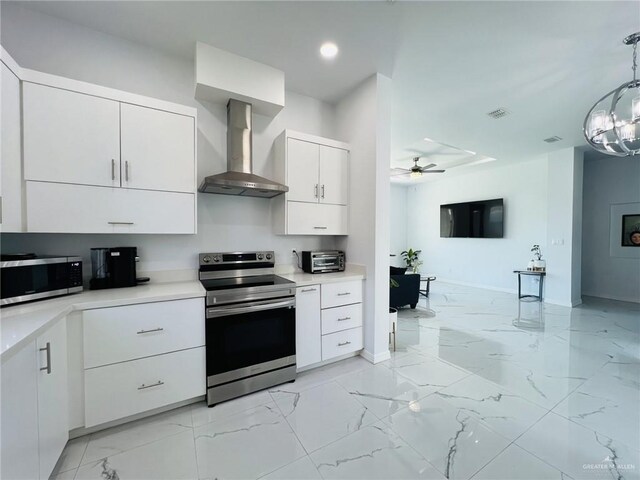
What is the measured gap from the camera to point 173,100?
2436 mm

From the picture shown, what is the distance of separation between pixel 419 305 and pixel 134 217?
15.4ft

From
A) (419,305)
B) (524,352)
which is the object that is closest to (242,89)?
(524,352)

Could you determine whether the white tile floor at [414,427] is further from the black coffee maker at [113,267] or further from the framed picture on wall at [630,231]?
the framed picture on wall at [630,231]

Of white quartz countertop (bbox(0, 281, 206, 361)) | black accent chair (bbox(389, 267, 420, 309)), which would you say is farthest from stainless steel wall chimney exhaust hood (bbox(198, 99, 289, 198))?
black accent chair (bbox(389, 267, 420, 309))

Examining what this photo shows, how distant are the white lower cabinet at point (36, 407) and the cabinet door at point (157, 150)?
108 cm

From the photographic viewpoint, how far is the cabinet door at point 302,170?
8.82ft

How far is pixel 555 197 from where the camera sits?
498 cm

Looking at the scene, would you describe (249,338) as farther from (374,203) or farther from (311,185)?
(374,203)

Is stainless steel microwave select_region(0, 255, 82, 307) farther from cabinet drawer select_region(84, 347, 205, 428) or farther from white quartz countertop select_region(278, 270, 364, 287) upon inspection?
white quartz countertop select_region(278, 270, 364, 287)

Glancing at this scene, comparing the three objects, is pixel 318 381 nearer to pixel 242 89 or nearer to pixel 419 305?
pixel 242 89

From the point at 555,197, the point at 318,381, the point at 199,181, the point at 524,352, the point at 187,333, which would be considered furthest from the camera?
the point at 555,197

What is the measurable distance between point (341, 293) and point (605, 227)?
20.4 ft

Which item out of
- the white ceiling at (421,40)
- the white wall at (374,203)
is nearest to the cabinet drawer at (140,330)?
the white wall at (374,203)

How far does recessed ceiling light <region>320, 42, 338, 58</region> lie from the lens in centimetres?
230
